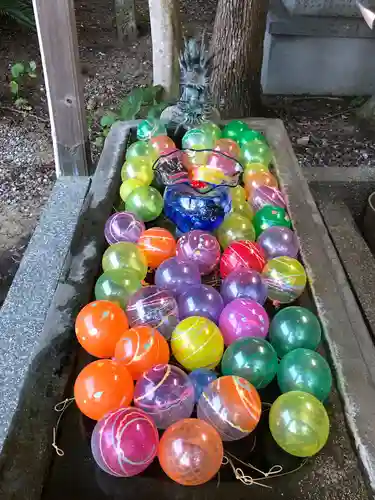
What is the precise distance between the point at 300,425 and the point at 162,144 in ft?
5.15

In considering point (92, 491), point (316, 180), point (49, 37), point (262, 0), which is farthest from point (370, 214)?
point (92, 491)

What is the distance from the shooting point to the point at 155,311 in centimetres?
162

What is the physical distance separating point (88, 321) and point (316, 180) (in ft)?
5.93

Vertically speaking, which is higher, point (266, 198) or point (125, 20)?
point (266, 198)

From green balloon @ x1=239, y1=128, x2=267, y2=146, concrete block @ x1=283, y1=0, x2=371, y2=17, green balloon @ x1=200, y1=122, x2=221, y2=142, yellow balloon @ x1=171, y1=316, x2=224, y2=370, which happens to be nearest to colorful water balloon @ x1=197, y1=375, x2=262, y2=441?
yellow balloon @ x1=171, y1=316, x2=224, y2=370

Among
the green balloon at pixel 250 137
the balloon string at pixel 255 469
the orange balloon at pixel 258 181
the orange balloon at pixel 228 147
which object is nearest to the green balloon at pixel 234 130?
the green balloon at pixel 250 137

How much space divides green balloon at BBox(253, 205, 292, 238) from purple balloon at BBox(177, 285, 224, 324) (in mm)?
522

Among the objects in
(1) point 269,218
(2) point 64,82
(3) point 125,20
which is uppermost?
(2) point 64,82

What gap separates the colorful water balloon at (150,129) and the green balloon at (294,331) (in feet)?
4.46

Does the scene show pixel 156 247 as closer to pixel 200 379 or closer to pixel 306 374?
pixel 200 379

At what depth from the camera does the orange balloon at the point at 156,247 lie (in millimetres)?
1939

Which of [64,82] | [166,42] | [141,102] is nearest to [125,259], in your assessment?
[64,82]

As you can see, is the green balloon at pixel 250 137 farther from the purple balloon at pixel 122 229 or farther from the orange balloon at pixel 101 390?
the orange balloon at pixel 101 390

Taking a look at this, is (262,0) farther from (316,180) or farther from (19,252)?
(19,252)
